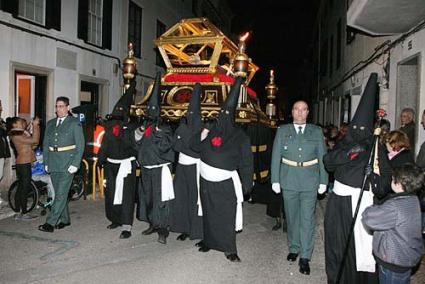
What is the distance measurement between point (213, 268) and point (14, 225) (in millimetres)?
3681

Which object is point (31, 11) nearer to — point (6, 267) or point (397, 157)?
point (6, 267)

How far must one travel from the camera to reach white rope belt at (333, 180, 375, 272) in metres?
4.20

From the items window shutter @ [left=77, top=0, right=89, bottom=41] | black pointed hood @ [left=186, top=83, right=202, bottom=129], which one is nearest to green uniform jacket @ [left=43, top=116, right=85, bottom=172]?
black pointed hood @ [left=186, top=83, right=202, bottom=129]

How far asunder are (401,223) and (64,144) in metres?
4.89

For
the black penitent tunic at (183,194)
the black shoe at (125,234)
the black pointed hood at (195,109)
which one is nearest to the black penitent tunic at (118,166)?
the black shoe at (125,234)

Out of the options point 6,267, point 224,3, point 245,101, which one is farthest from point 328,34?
point 6,267

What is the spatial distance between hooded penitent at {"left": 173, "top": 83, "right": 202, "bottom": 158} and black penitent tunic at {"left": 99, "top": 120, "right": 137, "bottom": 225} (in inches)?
32.0

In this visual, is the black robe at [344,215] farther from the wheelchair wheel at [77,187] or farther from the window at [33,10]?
the window at [33,10]

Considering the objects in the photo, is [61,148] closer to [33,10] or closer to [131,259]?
[131,259]

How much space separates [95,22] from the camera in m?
13.1

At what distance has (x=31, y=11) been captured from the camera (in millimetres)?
10125

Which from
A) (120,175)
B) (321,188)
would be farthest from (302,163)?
(120,175)

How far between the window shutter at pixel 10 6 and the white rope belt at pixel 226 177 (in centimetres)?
636

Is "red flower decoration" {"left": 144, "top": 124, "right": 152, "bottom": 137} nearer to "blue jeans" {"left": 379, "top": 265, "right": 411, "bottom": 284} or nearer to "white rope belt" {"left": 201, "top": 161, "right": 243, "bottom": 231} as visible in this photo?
"white rope belt" {"left": 201, "top": 161, "right": 243, "bottom": 231}
